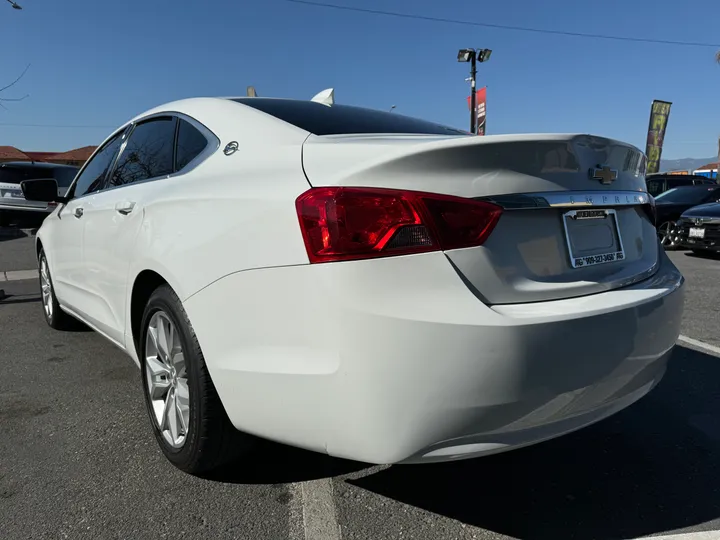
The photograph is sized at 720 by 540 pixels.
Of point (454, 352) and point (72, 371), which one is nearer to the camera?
point (454, 352)

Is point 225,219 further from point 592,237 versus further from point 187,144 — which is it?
point 592,237

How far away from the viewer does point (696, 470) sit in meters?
2.48

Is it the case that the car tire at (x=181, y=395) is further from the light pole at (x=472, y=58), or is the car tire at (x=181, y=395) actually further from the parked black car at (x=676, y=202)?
the light pole at (x=472, y=58)

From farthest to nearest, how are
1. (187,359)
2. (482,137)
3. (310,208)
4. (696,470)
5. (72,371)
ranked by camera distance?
(72,371)
(696,470)
(187,359)
(482,137)
(310,208)

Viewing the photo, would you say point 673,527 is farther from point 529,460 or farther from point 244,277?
point 244,277

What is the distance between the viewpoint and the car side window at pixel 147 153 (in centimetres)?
278

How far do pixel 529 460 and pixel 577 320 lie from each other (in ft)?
3.54

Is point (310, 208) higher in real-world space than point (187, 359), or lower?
higher

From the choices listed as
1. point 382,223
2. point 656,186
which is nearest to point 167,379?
point 382,223

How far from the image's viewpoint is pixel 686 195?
12.0 m

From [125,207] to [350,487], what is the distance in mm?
1662

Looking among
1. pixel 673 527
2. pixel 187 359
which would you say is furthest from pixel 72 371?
pixel 673 527

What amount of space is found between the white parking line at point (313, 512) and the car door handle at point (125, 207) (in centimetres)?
146

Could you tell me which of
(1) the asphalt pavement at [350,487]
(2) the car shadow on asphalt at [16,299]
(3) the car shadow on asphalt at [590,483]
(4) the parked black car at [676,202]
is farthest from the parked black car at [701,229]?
(2) the car shadow on asphalt at [16,299]
